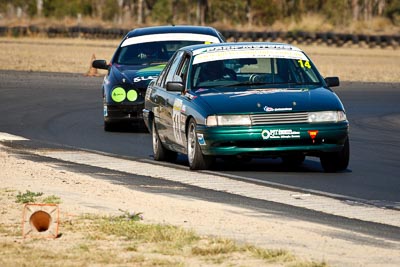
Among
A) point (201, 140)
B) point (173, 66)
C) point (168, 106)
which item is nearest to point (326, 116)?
point (201, 140)

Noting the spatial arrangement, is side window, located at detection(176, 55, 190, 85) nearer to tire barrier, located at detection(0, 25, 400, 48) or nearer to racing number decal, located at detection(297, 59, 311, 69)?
racing number decal, located at detection(297, 59, 311, 69)

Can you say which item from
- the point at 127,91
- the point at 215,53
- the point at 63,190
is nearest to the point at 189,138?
the point at 215,53

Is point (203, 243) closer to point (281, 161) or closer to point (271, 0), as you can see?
point (281, 161)

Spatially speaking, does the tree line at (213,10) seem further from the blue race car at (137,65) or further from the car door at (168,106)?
the car door at (168,106)

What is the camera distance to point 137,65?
2009 cm

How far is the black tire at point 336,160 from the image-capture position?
14.2 m

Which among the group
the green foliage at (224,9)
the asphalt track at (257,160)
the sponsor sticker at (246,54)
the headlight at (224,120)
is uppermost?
the sponsor sticker at (246,54)

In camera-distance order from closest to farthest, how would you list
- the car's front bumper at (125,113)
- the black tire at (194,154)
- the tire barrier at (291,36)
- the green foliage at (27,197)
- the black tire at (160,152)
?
the green foliage at (27,197) < the black tire at (194,154) < the black tire at (160,152) < the car's front bumper at (125,113) < the tire barrier at (291,36)

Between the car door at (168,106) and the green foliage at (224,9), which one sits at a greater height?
the car door at (168,106)

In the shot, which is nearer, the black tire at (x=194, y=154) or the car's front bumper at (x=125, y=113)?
the black tire at (x=194, y=154)

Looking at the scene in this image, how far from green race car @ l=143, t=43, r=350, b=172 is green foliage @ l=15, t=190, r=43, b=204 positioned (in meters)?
2.79

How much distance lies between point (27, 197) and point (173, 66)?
492cm

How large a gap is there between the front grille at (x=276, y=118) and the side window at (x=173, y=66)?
2.19m

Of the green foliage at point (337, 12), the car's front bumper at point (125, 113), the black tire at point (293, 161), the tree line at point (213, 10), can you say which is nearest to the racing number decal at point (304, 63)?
the black tire at point (293, 161)
